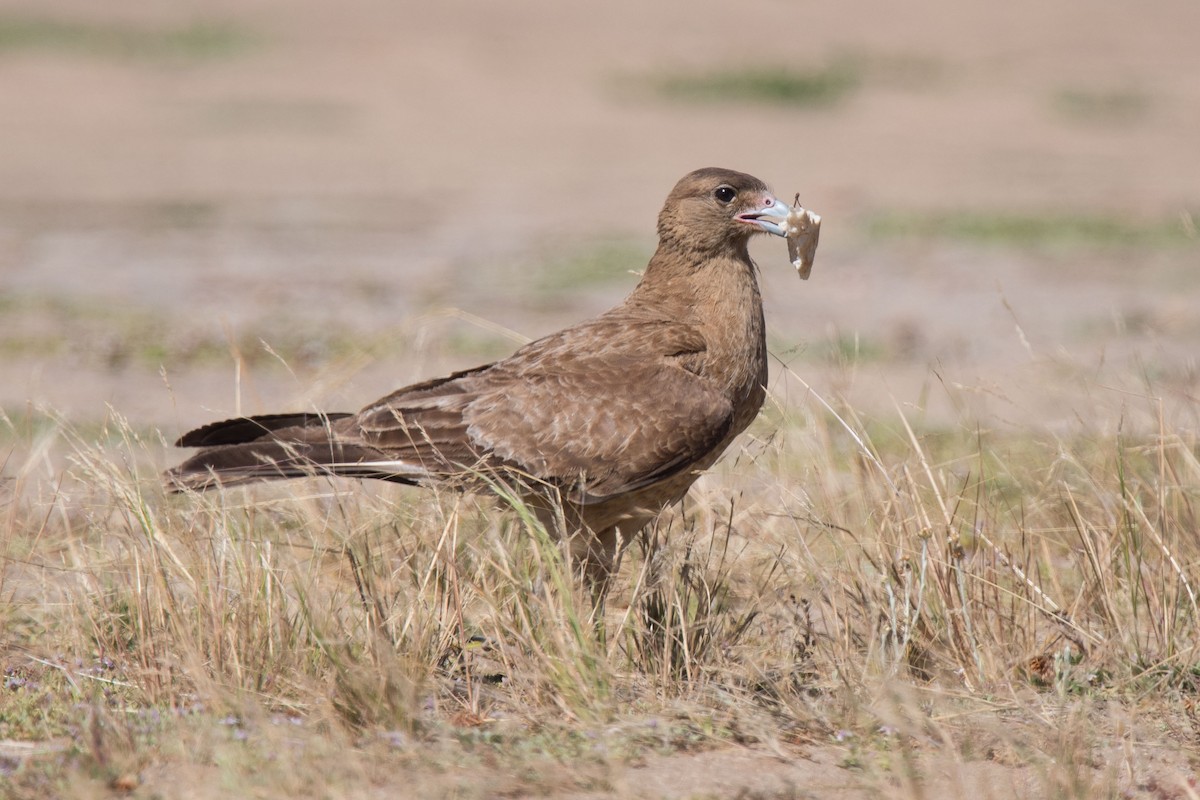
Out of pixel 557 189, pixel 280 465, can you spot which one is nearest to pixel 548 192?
pixel 557 189

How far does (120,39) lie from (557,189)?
11.8 m

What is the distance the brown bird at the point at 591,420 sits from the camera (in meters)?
4.94

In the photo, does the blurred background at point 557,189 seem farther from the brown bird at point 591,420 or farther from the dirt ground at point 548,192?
the brown bird at point 591,420

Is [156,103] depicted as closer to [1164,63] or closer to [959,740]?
[1164,63]

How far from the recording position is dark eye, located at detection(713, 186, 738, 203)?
5.44 metres

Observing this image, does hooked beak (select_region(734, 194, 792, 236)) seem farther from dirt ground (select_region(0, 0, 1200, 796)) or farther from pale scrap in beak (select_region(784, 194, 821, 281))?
dirt ground (select_region(0, 0, 1200, 796))

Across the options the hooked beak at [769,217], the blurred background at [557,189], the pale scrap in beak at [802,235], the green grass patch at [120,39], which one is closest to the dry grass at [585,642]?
the blurred background at [557,189]

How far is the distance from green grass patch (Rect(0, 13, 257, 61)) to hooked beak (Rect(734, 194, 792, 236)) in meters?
20.6

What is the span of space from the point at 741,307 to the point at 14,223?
10428 millimetres

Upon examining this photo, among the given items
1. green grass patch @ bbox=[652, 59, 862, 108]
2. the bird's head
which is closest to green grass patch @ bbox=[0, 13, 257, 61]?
green grass patch @ bbox=[652, 59, 862, 108]

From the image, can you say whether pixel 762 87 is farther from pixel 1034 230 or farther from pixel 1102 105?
pixel 1034 230

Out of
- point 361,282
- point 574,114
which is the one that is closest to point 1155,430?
point 361,282

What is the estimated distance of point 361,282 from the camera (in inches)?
476

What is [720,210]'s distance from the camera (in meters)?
5.44
